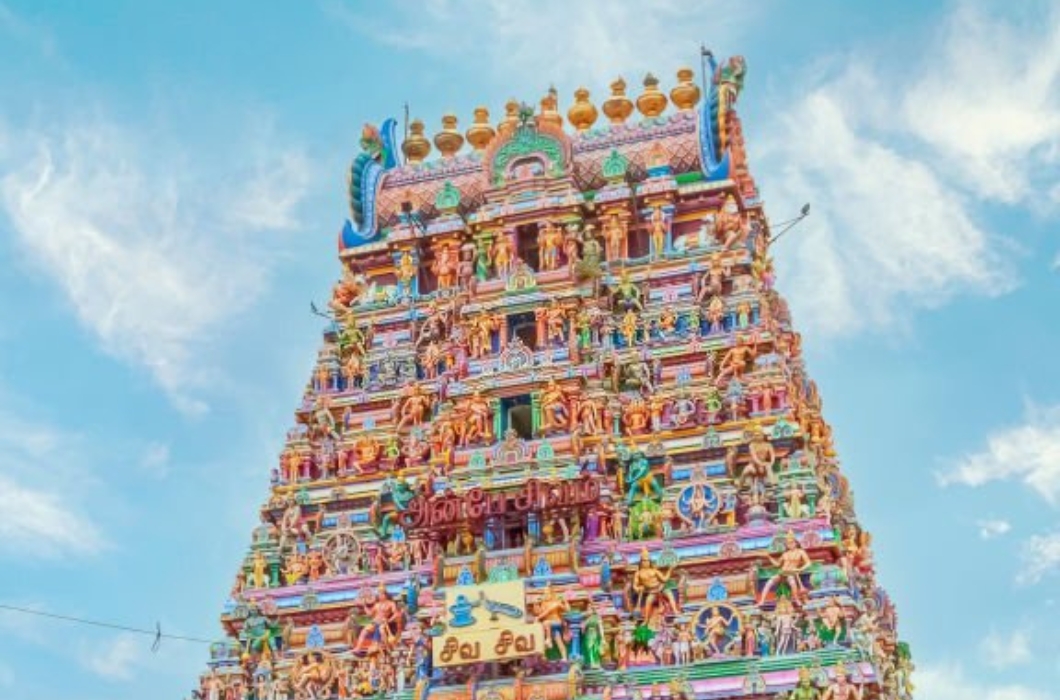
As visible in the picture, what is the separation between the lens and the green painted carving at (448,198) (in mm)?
39938

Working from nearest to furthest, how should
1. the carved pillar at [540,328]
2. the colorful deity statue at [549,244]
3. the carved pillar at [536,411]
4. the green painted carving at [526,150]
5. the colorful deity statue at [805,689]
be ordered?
the colorful deity statue at [805,689] → the carved pillar at [536,411] → the carved pillar at [540,328] → the colorful deity statue at [549,244] → the green painted carving at [526,150]

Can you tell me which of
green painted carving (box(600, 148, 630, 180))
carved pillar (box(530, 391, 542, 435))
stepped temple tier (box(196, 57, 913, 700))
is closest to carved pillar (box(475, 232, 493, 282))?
stepped temple tier (box(196, 57, 913, 700))

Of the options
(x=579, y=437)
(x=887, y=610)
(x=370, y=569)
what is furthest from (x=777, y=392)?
(x=370, y=569)

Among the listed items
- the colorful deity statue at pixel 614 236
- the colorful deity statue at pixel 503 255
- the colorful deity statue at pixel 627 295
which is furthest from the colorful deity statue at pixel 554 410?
the colorful deity statue at pixel 614 236

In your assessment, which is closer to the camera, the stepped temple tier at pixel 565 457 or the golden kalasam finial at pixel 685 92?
the stepped temple tier at pixel 565 457

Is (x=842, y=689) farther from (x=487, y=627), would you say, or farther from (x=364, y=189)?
(x=364, y=189)

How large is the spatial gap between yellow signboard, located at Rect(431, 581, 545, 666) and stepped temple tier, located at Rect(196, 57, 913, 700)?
5cm

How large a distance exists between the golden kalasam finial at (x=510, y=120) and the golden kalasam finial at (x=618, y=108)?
231 cm

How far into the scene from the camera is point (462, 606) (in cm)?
3222

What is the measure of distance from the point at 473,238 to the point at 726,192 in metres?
6.15

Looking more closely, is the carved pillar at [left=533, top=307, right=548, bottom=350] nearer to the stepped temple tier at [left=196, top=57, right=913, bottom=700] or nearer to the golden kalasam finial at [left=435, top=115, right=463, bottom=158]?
the stepped temple tier at [left=196, top=57, right=913, bottom=700]

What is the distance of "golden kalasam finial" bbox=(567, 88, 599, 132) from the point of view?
1639 inches

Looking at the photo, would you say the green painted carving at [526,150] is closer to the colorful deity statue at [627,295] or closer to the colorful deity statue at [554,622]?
the colorful deity statue at [627,295]

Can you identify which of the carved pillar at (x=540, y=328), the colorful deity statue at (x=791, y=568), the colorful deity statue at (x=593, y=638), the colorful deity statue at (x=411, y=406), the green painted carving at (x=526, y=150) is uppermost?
the green painted carving at (x=526, y=150)
